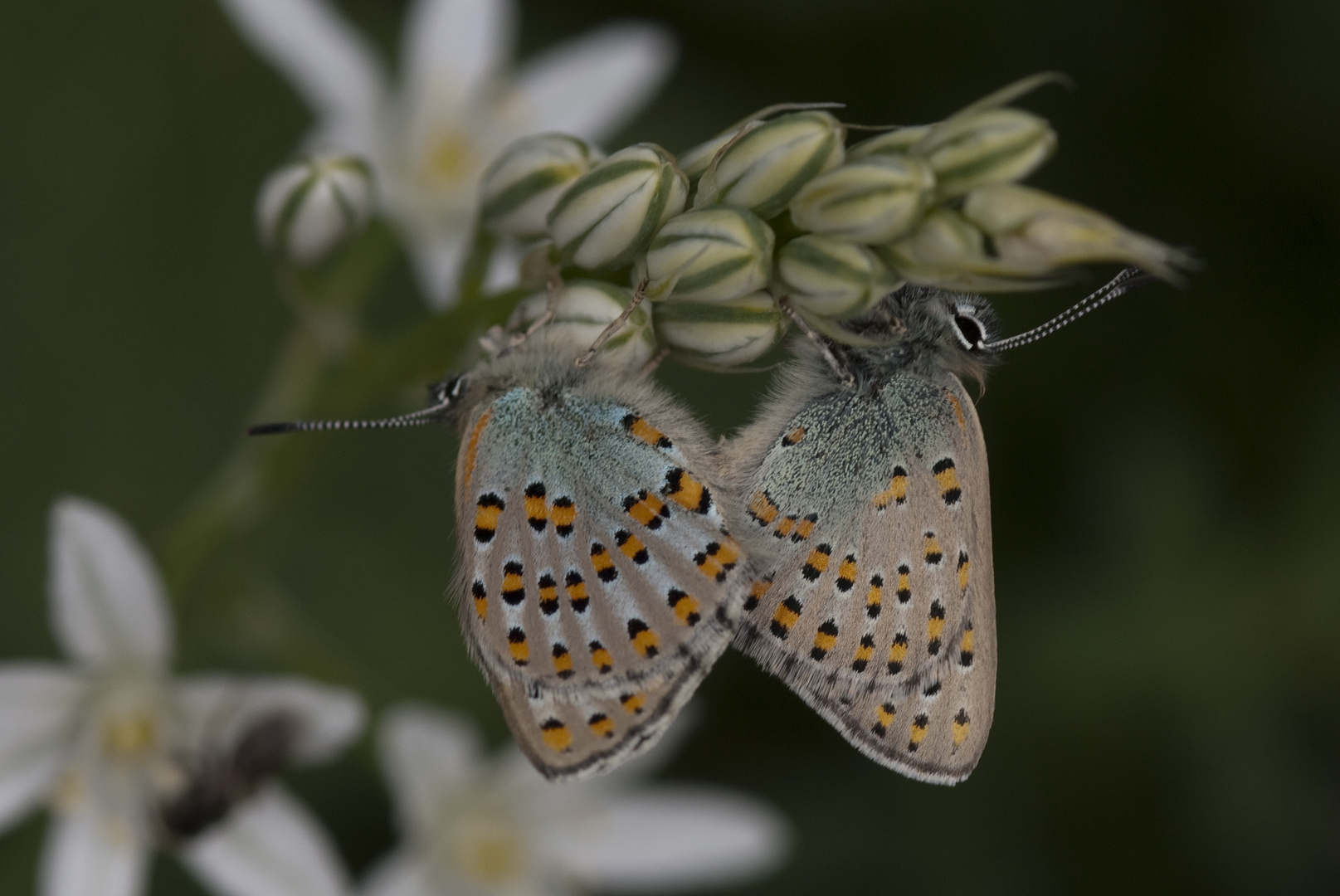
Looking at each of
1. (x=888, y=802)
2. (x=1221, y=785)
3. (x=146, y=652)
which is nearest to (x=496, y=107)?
(x=146, y=652)

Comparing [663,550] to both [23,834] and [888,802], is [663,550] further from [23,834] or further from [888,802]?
[888,802]

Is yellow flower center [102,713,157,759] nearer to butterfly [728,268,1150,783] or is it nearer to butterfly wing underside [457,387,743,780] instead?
butterfly wing underside [457,387,743,780]

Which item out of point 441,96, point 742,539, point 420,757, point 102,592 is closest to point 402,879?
point 420,757

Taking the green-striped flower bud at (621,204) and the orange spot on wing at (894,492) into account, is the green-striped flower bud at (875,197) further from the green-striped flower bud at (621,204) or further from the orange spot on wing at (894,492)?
the orange spot on wing at (894,492)

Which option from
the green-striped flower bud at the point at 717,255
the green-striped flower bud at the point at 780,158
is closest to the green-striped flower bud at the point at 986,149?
the green-striped flower bud at the point at 780,158

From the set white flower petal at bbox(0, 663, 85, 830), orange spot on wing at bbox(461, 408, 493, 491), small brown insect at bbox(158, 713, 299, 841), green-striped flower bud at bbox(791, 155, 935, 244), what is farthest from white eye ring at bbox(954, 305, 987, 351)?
white flower petal at bbox(0, 663, 85, 830)

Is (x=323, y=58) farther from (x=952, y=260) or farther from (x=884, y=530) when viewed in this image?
(x=952, y=260)
